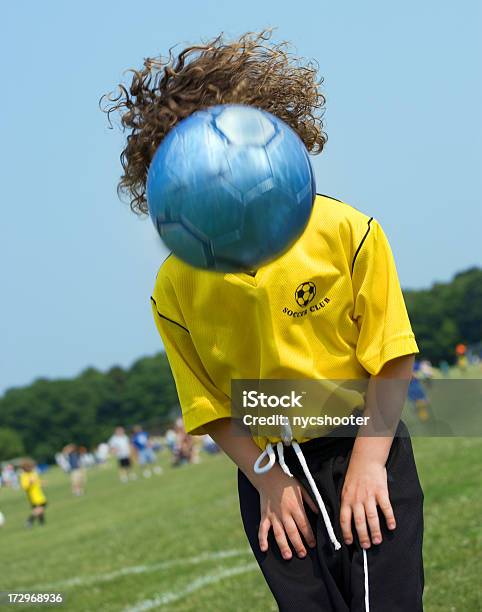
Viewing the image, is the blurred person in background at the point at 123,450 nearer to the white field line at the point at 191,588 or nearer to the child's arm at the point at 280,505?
the white field line at the point at 191,588

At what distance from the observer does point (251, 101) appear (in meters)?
3.12

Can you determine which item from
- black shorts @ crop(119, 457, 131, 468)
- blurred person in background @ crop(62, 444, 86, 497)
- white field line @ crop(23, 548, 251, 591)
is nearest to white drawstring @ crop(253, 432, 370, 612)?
white field line @ crop(23, 548, 251, 591)

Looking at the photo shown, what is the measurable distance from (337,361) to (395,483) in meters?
0.47

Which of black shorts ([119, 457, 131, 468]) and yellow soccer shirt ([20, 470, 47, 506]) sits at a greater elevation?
yellow soccer shirt ([20, 470, 47, 506])

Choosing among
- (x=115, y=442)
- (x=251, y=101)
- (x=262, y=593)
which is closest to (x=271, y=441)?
(x=251, y=101)

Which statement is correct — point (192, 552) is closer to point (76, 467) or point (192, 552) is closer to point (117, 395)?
point (76, 467)

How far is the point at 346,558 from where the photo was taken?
3131 mm

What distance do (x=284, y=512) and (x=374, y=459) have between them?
364 millimetres

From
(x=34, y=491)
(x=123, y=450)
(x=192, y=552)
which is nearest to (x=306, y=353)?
(x=192, y=552)

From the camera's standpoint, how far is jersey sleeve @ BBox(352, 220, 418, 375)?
120 inches

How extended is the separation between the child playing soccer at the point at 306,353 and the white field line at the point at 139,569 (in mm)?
6412

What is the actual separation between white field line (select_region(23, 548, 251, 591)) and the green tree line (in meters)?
108

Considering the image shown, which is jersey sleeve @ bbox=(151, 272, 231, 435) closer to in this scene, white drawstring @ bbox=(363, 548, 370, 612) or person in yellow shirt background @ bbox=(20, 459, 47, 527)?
white drawstring @ bbox=(363, 548, 370, 612)

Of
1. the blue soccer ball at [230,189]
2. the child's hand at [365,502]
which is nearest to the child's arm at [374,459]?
the child's hand at [365,502]
